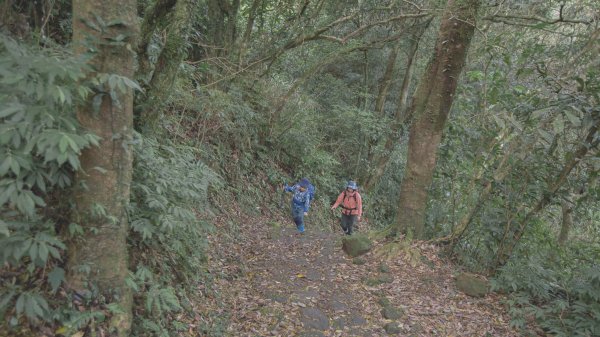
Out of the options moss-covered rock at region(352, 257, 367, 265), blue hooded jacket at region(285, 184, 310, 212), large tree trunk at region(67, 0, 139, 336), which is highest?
large tree trunk at region(67, 0, 139, 336)

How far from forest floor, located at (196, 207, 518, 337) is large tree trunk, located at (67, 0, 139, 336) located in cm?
180

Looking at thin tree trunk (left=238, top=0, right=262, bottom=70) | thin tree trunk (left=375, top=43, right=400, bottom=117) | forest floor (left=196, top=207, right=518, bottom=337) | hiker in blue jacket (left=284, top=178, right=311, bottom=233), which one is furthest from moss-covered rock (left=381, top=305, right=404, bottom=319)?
thin tree trunk (left=375, top=43, right=400, bottom=117)

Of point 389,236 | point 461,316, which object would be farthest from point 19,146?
point 389,236

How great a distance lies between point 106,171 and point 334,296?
4.10 m

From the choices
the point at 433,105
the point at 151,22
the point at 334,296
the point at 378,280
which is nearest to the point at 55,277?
the point at 151,22

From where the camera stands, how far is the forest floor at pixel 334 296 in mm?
5383

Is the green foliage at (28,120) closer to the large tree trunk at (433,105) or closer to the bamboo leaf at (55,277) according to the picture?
the bamboo leaf at (55,277)

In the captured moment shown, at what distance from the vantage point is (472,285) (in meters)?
6.43

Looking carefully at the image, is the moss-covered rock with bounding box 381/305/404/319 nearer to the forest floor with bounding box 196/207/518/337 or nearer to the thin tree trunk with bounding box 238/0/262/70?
the forest floor with bounding box 196/207/518/337

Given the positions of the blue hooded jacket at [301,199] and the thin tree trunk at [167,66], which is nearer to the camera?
the thin tree trunk at [167,66]

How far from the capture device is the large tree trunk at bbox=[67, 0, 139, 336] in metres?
3.09

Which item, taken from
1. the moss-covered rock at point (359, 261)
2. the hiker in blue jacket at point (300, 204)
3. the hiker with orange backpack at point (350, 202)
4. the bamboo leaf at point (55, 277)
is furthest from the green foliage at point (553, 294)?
the bamboo leaf at point (55, 277)

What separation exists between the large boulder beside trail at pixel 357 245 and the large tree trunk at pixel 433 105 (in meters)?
0.66

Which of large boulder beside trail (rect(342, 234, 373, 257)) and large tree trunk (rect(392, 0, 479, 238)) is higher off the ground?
large tree trunk (rect(392, 0, 479, 238))
